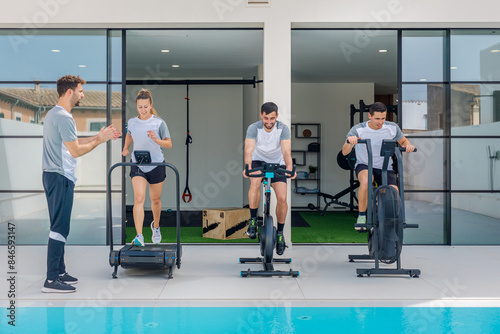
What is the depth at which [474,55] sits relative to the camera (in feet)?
19.7

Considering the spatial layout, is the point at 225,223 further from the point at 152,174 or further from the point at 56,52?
the point at 56,52

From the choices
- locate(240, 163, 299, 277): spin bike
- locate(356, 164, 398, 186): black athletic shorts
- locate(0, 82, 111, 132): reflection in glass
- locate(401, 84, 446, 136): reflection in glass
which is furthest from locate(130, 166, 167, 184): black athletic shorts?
locate(401, 84, 446, 136): reflection in glass

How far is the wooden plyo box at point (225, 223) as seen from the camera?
6.35 metres

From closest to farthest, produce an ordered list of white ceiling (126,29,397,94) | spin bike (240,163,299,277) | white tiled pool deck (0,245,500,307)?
white tiled pool deck (0,245,500,307), spin bike (240,163,299,277), white ceiling (126,29,397,94)

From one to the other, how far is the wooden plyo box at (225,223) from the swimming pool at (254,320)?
10.3ft

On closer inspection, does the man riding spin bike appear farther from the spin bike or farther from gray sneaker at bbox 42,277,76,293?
gray sneaker at bbox 42,277,76,293

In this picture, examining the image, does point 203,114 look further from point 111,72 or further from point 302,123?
point 111,72

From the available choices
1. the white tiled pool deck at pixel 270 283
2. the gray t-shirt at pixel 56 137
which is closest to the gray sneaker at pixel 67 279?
the white tiled pool deck at pixel 270 283

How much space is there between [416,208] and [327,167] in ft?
16.9

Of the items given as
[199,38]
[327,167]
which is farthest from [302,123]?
[199,38]

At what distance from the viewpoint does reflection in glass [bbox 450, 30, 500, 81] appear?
598 centimetres

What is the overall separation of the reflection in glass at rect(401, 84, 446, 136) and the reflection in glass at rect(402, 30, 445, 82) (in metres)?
0.14

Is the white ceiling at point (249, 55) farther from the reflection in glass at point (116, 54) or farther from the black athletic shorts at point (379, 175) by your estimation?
the black athletic shorts at point (379, 175)

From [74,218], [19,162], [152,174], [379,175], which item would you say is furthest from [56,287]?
[379,175]
